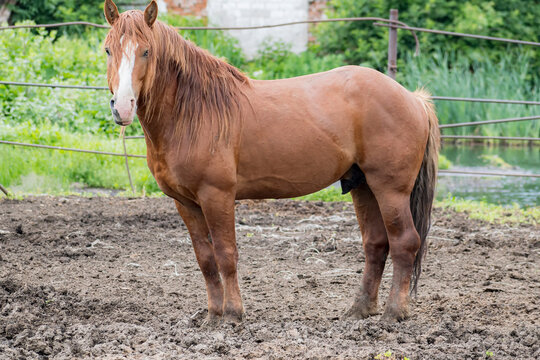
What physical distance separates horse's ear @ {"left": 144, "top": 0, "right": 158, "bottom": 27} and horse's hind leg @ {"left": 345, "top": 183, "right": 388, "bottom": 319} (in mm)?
1596

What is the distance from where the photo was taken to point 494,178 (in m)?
9.89

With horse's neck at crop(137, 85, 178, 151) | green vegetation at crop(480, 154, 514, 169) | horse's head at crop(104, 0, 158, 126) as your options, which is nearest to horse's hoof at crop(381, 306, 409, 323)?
horse's neck at crop(137, 85, 178, 151)

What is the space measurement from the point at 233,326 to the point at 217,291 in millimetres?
280

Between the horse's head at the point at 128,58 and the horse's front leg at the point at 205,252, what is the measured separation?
73cm

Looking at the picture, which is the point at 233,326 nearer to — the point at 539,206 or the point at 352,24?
the point at 539,206

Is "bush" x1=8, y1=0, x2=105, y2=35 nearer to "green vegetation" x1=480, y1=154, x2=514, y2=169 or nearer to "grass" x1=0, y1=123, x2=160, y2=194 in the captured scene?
"grass" x1=0, y1=123, x2=160, y2=194

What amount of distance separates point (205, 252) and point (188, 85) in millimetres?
953

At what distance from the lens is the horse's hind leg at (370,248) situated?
420 centimetres

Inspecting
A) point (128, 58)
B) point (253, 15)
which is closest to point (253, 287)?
point (128, 58)

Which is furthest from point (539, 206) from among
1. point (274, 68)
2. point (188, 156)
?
point (274, 68)

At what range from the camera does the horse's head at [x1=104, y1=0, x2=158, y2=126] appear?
3.34 meters

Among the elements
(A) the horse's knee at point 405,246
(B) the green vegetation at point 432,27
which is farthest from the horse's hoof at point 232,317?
(B) the green vegetation at point 432,27

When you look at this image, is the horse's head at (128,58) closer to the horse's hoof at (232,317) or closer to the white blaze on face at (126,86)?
the white blaze on face at (126,86)

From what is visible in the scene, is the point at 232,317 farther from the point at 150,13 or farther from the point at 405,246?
the point at 150,13
